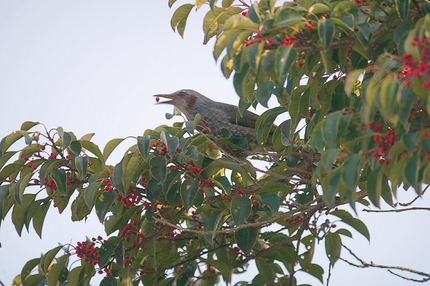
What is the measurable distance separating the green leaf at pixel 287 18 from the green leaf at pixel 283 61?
0.32 ft

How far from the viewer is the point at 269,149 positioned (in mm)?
5004

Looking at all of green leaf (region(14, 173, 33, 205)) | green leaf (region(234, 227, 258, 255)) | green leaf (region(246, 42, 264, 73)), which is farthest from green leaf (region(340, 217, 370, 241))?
green leaf (region(14, 173, 33, 205))

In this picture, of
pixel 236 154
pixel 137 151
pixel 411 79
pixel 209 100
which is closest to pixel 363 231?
pixel 236 154

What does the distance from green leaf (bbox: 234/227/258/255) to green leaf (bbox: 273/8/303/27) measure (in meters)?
1.45

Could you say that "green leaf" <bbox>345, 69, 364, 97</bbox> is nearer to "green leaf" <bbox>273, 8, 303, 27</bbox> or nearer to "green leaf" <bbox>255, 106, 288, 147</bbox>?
"green leaf" <bbox>273, 8, 303, 27</bbox>

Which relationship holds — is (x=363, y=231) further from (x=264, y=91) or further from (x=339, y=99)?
Result: (x=264, y=91)

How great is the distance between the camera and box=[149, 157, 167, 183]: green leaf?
2982 millimetres

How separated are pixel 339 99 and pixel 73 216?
1983mm

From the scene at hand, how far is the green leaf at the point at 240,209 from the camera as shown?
306cm

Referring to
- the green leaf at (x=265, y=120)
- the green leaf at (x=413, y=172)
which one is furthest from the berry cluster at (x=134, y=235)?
the green leaf at (x=413, y=172)

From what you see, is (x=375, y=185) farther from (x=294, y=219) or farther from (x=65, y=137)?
(x=65, y=137)

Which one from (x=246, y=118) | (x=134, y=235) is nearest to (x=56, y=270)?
(x=134, y=235)

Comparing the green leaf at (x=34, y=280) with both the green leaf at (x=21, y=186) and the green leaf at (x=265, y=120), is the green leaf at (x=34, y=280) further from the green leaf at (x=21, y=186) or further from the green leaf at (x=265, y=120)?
the green leaf at (x=265, y=120)

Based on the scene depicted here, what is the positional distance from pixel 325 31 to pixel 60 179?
1.75 metres
